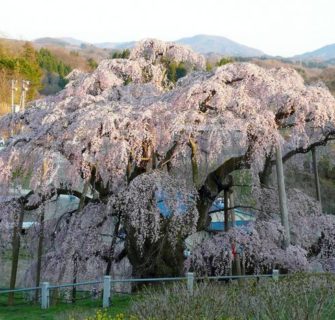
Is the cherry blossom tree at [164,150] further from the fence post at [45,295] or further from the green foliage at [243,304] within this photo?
the green foliage at [243,304]

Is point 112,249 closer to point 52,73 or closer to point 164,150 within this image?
point 164,150

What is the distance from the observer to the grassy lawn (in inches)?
448

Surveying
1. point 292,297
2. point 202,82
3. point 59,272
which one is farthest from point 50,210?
point 292,297

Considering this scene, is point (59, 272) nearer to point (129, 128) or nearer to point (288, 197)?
point (129, 128)

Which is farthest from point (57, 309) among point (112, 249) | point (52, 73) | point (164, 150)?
point (52, 73)

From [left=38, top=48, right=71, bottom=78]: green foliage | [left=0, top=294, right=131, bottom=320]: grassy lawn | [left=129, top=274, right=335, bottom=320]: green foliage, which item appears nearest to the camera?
[left=129, top=274, right=335, bottom=320]: green foliage

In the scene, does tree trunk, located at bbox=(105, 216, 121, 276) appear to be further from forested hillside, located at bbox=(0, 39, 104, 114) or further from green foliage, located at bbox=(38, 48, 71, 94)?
green foliage, located at bbox=(38, 48, 71, 94)

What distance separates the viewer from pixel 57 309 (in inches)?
497

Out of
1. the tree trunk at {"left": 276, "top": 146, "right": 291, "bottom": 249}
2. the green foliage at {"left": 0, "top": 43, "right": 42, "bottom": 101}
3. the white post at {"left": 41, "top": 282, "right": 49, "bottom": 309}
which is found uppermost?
the green foliage at {"left": 0, "top": 43, "right": 42, "bottom": 101}

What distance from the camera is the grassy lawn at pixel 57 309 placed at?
37.3 feet

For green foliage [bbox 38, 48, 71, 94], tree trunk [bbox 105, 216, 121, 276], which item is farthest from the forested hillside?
tree trunk [bbox 105, 216, 121, 276]

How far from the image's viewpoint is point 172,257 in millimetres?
13930

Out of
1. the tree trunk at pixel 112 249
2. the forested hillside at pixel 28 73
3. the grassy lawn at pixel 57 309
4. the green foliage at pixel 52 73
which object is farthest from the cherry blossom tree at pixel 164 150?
the green foliage at pixel 52 73

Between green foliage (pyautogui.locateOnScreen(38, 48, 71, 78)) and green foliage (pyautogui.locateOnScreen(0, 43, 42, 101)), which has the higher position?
green foliage (pyautogui.locateOnScreen(38, 48, 71, 78))
